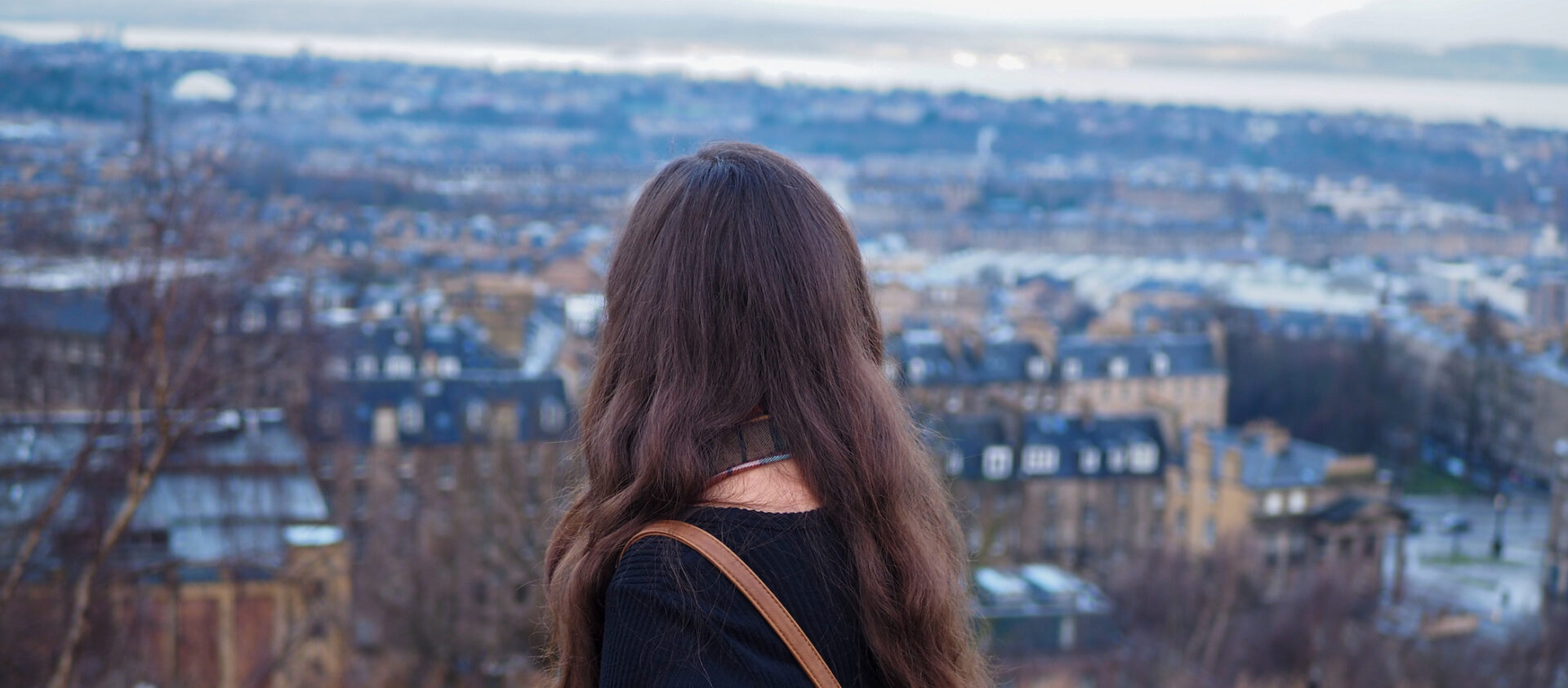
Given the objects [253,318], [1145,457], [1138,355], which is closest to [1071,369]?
[1138,355]

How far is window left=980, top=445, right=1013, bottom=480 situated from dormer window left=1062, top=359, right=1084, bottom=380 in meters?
6.16

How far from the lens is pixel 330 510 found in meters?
13.3

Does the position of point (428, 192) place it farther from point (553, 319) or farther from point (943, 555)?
point (943, 555)

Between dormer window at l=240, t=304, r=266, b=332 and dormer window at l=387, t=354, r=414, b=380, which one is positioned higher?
dormer window at l=240, t=304, r=266, b=332

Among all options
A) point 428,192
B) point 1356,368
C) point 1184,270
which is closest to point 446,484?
point 1356,368

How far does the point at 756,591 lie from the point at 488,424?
17.0 m

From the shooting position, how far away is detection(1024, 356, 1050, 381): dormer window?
80.7 feet

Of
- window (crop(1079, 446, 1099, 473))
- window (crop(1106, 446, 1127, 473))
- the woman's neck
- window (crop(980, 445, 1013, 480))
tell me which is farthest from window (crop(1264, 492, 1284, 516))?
the woman's neck

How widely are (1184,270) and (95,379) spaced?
45.2 metres

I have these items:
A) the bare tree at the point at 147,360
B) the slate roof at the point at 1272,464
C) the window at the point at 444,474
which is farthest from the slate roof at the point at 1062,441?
the bare tree at the point at 147,360

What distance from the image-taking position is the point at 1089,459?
19703 millimetres

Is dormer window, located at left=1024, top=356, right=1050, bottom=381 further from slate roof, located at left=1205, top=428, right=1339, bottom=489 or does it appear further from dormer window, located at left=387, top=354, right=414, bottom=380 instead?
dormer window, located at left=387, top=354, right=414, bottom=380

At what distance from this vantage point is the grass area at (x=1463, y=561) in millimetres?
A: 19609

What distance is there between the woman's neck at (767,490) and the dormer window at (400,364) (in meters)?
20.0
